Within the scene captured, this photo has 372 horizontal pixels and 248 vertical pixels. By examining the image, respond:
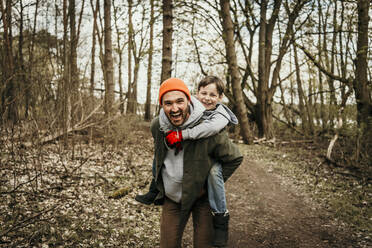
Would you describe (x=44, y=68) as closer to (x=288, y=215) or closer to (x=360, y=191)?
(x=288, y=215)

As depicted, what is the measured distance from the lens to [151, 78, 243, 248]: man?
2.40 metres

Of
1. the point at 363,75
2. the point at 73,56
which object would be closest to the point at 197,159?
the point at 73,56

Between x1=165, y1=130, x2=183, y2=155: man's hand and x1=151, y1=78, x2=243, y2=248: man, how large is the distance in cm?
1

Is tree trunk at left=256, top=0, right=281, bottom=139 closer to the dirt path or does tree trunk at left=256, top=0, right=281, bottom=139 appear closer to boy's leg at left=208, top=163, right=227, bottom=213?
the dirt path

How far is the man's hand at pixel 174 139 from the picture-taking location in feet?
7.78

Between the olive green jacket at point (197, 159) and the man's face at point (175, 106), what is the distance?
186mm

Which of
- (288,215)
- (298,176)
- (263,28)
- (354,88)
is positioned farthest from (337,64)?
(288,215)

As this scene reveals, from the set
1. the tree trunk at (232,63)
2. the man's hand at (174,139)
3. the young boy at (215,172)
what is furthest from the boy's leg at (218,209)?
the tree trunk at (232,63)

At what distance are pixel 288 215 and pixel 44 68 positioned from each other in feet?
18.4

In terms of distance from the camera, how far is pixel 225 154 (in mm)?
2461

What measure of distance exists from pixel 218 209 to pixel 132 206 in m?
2.98

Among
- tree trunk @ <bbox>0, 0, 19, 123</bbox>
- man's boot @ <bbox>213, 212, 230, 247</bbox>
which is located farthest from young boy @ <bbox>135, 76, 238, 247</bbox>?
tree trunk @ <bbox>0, 0, 19, 123</bbox>

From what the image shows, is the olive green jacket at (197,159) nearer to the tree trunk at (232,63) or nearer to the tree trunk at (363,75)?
the tree trunk at (363,75)

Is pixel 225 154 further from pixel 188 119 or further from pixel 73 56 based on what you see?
pixel 73 56
